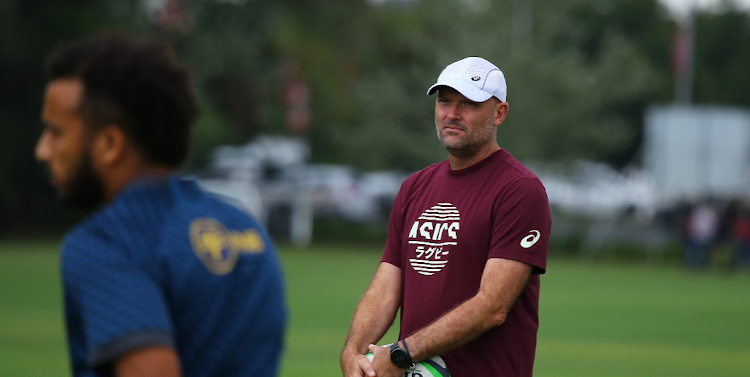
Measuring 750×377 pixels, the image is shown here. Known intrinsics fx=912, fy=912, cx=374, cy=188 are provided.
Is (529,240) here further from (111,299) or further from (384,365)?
(111,299)

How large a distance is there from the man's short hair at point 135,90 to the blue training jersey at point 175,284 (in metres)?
0.13

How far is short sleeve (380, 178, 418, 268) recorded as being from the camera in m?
4.43

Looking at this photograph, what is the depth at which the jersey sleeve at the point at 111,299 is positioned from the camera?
2213mm

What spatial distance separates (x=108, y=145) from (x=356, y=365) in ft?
6.67

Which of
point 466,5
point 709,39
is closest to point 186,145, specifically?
point 466,5

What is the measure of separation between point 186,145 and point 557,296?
62.9 ft

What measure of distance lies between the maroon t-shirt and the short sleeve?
0.51ft

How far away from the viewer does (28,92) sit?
116 ft

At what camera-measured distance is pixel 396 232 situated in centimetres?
445

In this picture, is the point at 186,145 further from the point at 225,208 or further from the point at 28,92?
the point at 28,92

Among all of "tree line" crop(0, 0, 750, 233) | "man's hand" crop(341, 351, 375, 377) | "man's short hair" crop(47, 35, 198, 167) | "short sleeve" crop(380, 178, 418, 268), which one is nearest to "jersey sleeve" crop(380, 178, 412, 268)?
"short sleeve" crop(380, 178, 418, 268)

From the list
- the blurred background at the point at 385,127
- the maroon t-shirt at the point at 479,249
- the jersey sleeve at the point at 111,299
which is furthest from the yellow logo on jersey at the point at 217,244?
the blurred background at the point at 385,127

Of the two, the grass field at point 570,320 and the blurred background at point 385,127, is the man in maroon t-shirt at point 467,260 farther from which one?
the blurred background at point 385,127

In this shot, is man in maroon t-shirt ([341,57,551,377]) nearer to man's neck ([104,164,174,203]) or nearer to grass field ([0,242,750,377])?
man's neck ([104,164,174,203])
